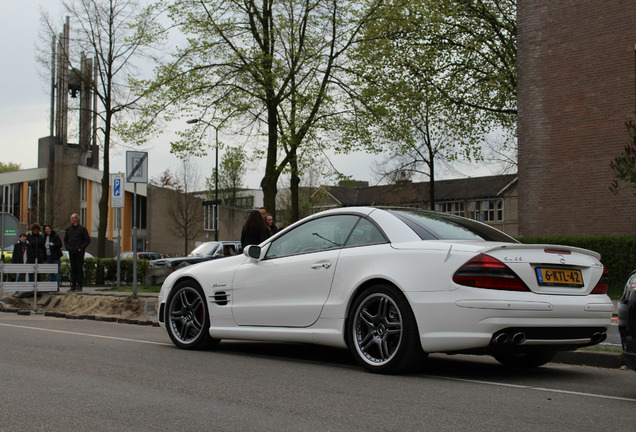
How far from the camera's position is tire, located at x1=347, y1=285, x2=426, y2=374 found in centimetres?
616

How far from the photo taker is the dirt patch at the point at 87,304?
1388 centimetres

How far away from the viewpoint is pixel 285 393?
18.0ft

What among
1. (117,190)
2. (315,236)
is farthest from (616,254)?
(315,236)

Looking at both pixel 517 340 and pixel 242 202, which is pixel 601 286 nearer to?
pixel 517 340

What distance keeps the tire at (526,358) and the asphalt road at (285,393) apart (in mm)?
117

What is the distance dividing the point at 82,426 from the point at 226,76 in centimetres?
2092

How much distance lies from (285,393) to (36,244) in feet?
50.0

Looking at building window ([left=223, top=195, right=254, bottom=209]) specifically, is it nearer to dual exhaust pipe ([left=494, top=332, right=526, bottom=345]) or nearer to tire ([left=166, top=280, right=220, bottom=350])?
tire ([left=166, top=280, right=220, bottom=350])

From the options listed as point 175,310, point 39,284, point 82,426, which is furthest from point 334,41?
point 82,426

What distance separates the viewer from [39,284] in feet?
55.1

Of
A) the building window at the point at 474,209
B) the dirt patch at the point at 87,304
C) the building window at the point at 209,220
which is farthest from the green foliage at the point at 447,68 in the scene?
the building window at the point at 474,209

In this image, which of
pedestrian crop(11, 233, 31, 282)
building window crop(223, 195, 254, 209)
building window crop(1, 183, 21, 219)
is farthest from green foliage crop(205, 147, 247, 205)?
pedestrian crop(11, 233, 31, 282)

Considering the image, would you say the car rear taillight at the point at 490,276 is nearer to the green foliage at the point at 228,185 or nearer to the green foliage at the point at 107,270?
the green foliage at the point at 107,270

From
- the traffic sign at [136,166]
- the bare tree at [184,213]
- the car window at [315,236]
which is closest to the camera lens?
the car window at [315,236]
